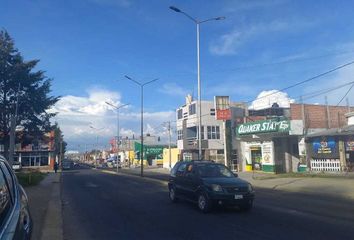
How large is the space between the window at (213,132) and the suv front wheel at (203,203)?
1862 inches

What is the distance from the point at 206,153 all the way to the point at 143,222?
46.9 metres

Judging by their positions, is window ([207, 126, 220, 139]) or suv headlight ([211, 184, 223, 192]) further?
window ([207, 126, 220, 139])

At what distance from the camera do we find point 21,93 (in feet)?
120

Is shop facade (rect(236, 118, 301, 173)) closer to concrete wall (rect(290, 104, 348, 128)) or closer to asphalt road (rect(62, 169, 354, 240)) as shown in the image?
concrete wall (rect(290, 104, 348, 128))

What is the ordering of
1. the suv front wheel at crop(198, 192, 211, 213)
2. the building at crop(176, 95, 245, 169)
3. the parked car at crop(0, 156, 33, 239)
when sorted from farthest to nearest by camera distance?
the building at crop(176, 95, 245, 169)
the suv front wheel at crop(198, 192, 211, 213)
the parked car at crop(0, 156, 33, 239)

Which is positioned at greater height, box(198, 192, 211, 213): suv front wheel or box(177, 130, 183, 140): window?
box(177, 130, 183, 140): window

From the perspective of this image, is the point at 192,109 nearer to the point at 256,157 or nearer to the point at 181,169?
the point at 256,157

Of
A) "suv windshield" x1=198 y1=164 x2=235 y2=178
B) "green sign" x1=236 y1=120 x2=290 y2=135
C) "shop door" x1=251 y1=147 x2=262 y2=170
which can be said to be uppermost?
"green sign" x1=236 y1=120 x2=290 y2=135

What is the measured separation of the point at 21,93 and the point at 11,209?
34849mm

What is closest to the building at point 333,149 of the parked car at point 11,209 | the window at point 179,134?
the parked car at point 11,209

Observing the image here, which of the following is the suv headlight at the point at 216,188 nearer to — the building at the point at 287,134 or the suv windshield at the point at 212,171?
the suv windshield at the point at 212,171

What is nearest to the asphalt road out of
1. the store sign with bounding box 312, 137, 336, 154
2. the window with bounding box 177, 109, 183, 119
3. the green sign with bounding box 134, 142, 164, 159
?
the store sign with bounding box 312, 137, 336, 154

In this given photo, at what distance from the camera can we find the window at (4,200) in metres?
3.64

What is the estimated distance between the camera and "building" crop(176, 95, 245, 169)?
58.9 metres
